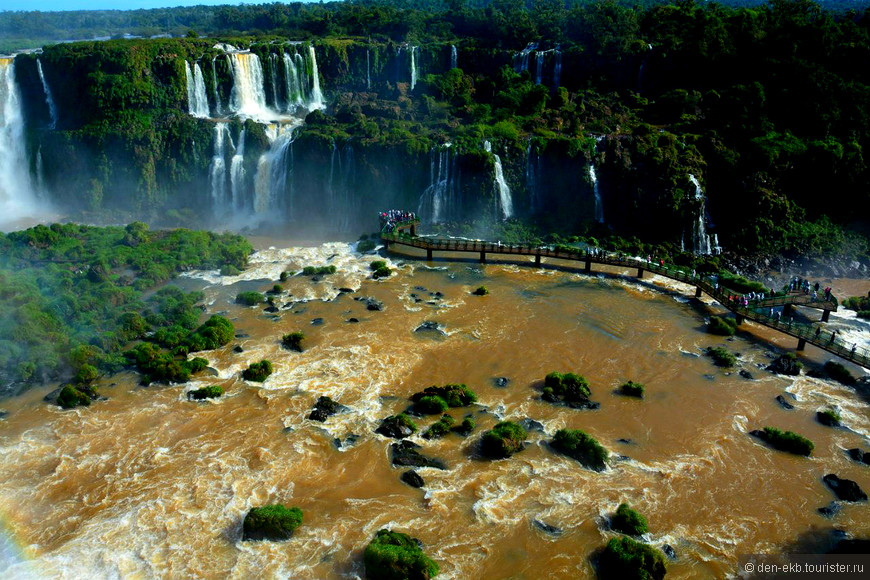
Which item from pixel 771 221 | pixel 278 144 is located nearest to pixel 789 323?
pixel 771 221

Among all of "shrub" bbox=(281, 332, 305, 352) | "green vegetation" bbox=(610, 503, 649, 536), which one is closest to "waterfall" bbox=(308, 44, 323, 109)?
"shrub" bbox=(281, 332, 305, 352)

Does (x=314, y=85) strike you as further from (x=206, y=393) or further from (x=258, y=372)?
(x=206, y=393)

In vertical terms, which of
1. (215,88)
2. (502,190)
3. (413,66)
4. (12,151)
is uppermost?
(413,66)

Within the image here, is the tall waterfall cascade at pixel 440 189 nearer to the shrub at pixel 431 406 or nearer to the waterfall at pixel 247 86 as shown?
the waterfall at pixel 247 86

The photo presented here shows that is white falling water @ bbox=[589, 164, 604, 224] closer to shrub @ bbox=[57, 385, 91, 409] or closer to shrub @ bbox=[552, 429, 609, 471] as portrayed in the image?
shrub @ bbox=[552, 429, 609, 471]

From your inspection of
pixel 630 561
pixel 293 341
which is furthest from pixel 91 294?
pixel 630 561

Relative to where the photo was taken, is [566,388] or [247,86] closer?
[566,388]

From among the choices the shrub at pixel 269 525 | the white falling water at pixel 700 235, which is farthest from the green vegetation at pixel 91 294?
the white falling water at pixel 700 235
